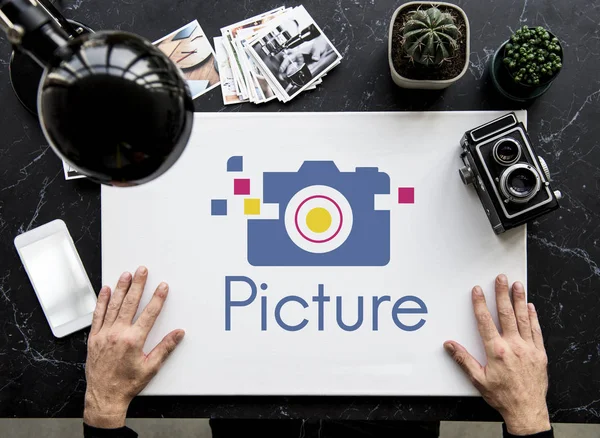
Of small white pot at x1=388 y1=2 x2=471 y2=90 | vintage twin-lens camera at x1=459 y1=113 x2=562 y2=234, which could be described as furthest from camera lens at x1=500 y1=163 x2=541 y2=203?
small white pot at x1=388 y1=2 x2=471 y2=90

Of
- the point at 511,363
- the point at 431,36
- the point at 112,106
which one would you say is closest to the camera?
the point at 112,106

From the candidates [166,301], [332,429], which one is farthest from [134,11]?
[332,429]

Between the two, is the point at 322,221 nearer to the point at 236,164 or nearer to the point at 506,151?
the point at 236,164

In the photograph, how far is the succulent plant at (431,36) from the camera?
963mm

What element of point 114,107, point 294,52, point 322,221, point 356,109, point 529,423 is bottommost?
point 529,423

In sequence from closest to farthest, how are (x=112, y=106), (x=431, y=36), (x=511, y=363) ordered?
1. (x=112, y=106)
2. (x=431, y=36)
3. (x=511, y=363)

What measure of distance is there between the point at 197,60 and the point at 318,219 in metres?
0.46

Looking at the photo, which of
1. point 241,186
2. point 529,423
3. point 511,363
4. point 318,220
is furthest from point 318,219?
point 529,423

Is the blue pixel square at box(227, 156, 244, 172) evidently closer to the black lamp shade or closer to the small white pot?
the small white pot

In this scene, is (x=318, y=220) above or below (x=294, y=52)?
below

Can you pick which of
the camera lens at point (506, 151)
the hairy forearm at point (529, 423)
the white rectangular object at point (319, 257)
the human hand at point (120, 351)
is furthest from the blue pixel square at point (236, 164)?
the hairy forearm at point (529, 423)

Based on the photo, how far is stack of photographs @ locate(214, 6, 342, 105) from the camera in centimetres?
114

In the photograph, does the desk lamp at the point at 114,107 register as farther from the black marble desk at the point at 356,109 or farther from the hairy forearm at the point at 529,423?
the hairy forearm at the point at 529,423

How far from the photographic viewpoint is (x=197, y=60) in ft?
3.81
